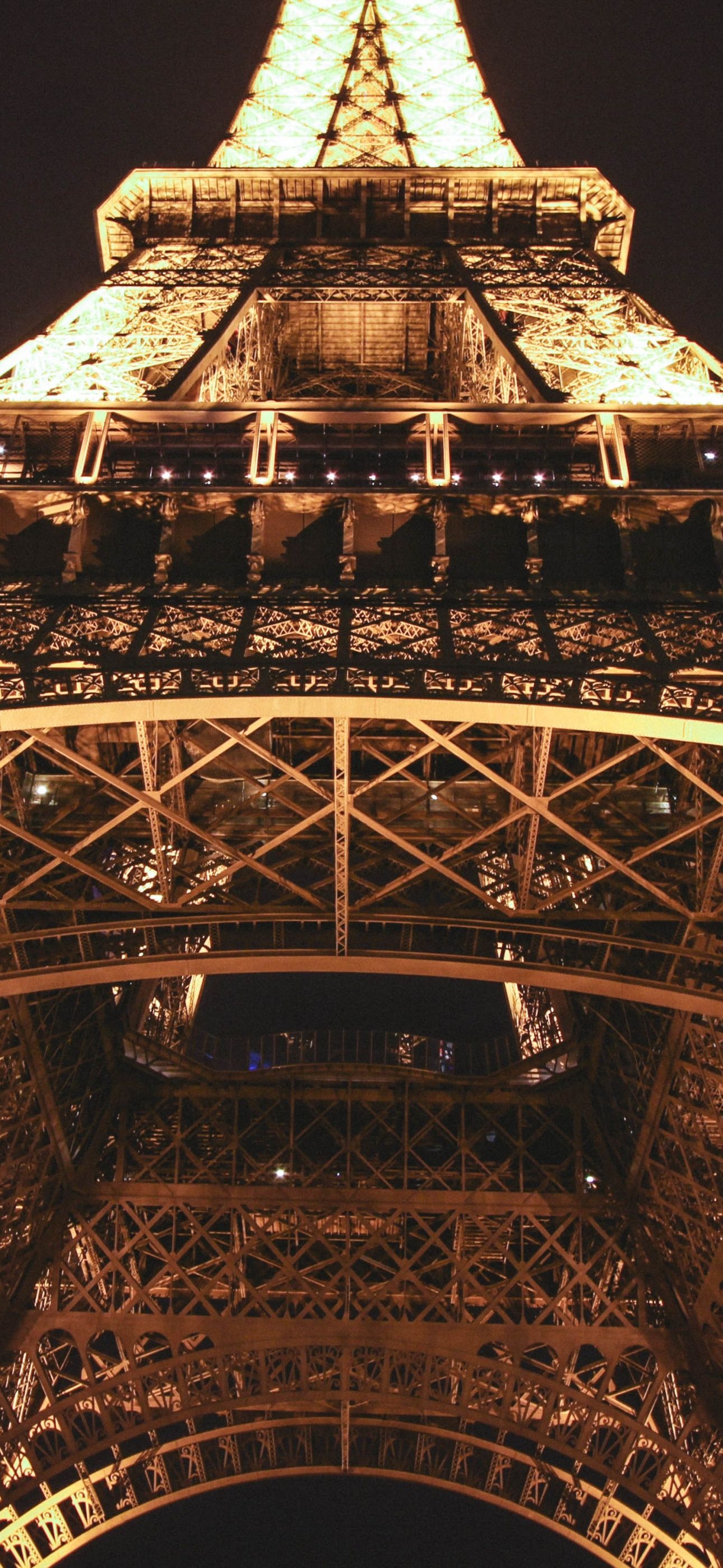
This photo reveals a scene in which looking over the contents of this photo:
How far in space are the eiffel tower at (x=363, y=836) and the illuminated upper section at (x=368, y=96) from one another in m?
0.32

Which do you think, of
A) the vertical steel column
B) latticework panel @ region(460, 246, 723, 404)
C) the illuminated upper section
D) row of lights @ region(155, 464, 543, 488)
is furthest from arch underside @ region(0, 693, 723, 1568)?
the illuminated upper section

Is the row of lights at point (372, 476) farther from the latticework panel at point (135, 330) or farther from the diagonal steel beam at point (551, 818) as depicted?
the diagonal steel beam at point (551, 818)

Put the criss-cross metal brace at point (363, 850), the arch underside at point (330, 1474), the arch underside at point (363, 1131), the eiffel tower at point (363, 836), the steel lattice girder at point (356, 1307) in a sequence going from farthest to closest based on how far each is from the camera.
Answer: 1. the arch underside at point (330, 1474)
2. the steel lattice girder at point (356, 1307)
3. the arch underside at point (363, 1131)
4. the criss-cross metal brace at point (363, 850)
5. the eiffel tower at point (363, 836)

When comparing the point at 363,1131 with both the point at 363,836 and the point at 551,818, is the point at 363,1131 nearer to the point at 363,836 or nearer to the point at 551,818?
the point at 363,836

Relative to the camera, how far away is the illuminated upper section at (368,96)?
3541cm

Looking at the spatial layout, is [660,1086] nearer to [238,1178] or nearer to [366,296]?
[238,1178]

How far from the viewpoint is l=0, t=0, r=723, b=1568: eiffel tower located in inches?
574

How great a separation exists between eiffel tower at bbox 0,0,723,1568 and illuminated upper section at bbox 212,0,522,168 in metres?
0.32

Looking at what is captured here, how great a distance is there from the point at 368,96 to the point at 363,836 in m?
30.5

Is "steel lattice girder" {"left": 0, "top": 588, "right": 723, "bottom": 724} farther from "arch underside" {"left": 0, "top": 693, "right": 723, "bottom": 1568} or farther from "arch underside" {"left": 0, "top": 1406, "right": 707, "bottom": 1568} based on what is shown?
"arch underside" {"left": 0, "top": 1406, "right": 707, "bottom": 1568}

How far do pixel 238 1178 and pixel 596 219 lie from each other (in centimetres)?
2293

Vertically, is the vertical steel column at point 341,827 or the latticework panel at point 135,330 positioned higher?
the latticework panel at point 135,330

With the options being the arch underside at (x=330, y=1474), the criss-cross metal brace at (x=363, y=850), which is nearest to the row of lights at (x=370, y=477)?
the criss-cross metal brace at (x=363, y=850)

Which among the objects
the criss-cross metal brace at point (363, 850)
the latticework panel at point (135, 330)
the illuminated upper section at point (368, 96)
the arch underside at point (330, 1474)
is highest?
the illuminated upper section at point (368, 96)
